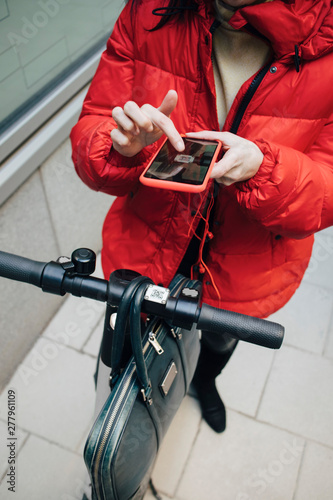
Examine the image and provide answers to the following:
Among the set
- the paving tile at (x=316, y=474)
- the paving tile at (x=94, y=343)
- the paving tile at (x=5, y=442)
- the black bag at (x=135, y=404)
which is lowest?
the paving tile at (x=316, y=474)

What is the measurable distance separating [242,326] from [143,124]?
1.60 ft

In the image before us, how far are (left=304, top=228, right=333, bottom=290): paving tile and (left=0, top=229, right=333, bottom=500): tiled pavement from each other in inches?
10.3

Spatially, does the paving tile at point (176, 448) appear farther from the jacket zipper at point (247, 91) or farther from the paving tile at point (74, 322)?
the jacket zipper at point (247, 91)

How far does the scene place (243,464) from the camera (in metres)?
1.90

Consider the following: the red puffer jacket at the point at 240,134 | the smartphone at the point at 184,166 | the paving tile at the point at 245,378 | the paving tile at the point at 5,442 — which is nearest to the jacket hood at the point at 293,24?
the red puffer jacket at the point at 240,134

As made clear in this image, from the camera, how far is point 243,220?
1245 mm

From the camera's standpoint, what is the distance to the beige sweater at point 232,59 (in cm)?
110

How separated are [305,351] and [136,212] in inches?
59.2

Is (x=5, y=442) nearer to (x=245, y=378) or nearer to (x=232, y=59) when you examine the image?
(x=245, y=378)

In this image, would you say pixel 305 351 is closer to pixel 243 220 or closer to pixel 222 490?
pixel 222 490

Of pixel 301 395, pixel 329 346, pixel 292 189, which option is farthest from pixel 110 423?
pixel 329 346

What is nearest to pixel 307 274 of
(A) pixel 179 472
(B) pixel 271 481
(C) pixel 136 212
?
(B) pixel 271 481

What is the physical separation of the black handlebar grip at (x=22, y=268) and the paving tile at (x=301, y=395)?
1605 millimetres

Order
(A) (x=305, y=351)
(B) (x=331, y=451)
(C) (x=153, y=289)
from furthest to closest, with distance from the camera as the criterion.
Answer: (A) (x=305, y=351)
(B) (x=331, y=451)
(C) (x=153, y=289)
